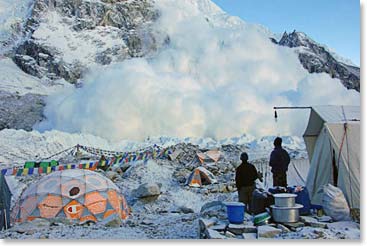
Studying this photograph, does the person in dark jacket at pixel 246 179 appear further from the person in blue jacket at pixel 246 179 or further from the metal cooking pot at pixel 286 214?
the metal cooking pot at pixel 286 214

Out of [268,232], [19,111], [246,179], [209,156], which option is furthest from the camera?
[19,111]

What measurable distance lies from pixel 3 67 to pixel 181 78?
619 inches

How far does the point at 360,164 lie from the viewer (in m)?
4.75

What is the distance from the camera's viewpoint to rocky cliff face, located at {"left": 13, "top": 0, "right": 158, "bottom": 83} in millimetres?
36938

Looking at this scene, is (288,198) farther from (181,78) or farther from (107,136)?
(181,78)

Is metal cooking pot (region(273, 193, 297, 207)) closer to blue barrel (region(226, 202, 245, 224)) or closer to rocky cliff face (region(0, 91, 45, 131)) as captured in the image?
blue barrel (region(226, 202, 245, 224))

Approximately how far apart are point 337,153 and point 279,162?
0.74 m

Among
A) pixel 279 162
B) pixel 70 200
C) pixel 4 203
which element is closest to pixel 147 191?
pixel 70 200

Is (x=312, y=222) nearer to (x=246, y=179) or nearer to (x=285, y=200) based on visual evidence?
(x=285, y=200)

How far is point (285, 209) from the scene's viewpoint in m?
4.34

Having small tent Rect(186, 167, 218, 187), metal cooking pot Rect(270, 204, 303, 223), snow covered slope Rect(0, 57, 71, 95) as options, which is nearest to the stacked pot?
metal cooking pot Rect(270, 204, 303, 223)

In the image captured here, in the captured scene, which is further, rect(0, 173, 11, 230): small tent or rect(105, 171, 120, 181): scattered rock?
rect(105, 171, 120, 181): scattered rock

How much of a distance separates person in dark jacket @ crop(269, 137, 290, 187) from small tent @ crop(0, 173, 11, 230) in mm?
4242

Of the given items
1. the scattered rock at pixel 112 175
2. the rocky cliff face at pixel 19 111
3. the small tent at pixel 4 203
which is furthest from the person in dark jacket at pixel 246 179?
the rocky cliff face at pixel 19 111
